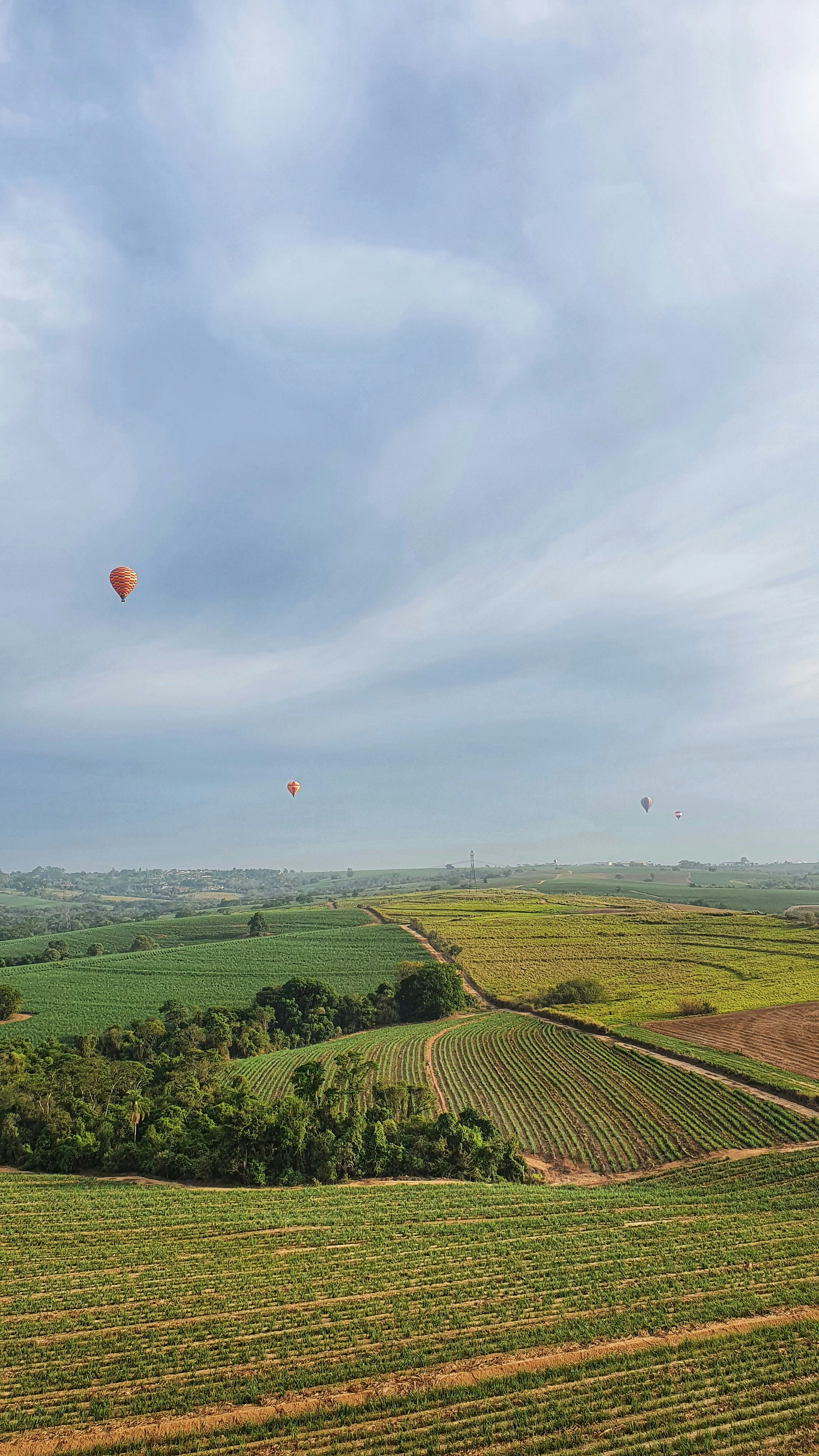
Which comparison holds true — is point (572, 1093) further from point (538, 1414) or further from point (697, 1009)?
point (538, 1414)

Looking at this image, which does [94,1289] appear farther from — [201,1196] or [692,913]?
[692,913]

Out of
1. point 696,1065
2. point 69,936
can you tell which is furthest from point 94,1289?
point 69,936

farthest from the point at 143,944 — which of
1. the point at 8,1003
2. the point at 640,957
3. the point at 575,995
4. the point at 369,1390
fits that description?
the point at 369,1390

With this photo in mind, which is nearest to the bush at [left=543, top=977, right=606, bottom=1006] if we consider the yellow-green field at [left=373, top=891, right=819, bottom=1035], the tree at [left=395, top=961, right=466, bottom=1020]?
the yellow-green field at [left=373, top=891, right=819, bottom=1035]

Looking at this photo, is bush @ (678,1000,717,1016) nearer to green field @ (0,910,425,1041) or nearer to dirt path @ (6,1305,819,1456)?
green field @ (0,910,425,1041)

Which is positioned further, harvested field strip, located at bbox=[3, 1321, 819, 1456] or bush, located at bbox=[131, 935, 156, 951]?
bush, located at bbox=[131, 935, 156, 951]

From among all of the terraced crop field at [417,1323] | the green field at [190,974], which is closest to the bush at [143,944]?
the green field at [190,974]

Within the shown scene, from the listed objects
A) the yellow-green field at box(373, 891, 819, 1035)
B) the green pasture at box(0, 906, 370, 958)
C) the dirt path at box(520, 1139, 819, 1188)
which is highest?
the dirt path at box(520, 1139, 819, 1188)
